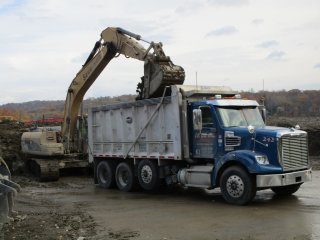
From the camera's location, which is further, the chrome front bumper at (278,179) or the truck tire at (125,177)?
the truck tire at (125,177)

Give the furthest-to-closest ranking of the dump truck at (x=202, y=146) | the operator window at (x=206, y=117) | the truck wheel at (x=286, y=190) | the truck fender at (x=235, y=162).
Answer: the truck wheel at (x=286, y=190) → the operator window at (x=206, y=117) → the dump truck at (x=202, y=146) → the truck fender at (x=235, y=162)

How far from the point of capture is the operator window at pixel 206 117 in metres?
12.4

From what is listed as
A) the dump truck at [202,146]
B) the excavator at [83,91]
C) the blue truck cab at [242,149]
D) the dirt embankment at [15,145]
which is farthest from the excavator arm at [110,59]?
the dirt embankment at [15,145]

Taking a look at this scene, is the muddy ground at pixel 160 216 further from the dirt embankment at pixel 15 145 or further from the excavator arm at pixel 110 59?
the dirt embankment at pixel 15 145

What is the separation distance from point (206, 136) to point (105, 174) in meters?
5.17

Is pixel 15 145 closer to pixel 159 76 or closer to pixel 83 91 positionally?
pixel 83 91

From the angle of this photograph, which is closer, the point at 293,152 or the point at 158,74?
the point at 293,152

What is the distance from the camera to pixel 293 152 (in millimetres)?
11664

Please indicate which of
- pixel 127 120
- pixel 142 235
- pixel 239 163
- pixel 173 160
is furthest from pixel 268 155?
pixel 127 120

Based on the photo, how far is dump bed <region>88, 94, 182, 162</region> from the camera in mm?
13266

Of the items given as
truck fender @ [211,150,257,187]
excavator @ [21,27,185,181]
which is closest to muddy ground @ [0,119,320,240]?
truck fender @ [211,150,257,187]

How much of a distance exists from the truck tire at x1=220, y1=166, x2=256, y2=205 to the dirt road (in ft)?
0.82

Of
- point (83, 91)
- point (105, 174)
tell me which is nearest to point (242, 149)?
point (105, 174)

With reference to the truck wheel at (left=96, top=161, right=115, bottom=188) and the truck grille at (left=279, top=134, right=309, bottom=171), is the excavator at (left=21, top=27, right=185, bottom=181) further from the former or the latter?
the truck grille at (left=279, top=134, right=309, bottom=171)
